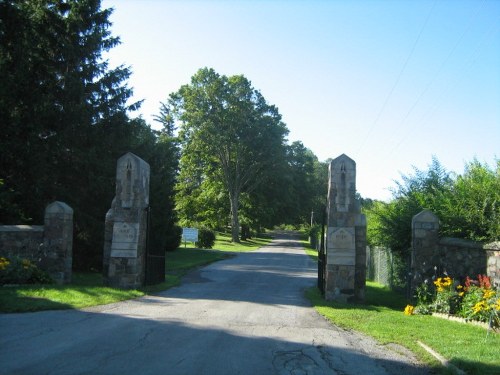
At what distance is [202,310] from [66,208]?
586 cm

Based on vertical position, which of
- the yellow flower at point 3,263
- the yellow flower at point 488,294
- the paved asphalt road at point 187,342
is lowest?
the paved asphalt road at point 187,342

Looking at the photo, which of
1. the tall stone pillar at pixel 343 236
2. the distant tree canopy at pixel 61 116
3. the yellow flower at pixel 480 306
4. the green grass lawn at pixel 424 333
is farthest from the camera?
the distant tree canopy at pixel 61 116

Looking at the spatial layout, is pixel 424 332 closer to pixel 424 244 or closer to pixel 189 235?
pixel 424 244

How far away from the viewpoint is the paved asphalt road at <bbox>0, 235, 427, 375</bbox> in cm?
627

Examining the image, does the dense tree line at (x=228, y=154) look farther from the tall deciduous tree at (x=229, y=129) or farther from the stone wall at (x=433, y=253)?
the stone wall at (x=433, y=253)

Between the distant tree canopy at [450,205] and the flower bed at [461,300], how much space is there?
1493mm

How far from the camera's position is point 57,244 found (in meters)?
14.0

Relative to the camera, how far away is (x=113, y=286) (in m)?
13.6

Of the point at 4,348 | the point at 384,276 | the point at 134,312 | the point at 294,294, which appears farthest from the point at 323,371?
the point at 384,276

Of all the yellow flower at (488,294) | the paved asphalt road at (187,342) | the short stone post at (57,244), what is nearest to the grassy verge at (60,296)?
the paved asphalt road at (187,342)

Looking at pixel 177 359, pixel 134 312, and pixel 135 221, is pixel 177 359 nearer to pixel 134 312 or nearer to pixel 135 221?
pixel 134 312

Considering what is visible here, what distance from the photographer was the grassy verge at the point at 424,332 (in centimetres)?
664

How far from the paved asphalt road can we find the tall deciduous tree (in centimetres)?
3614

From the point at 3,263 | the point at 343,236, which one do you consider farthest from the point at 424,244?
the point at 3,263
